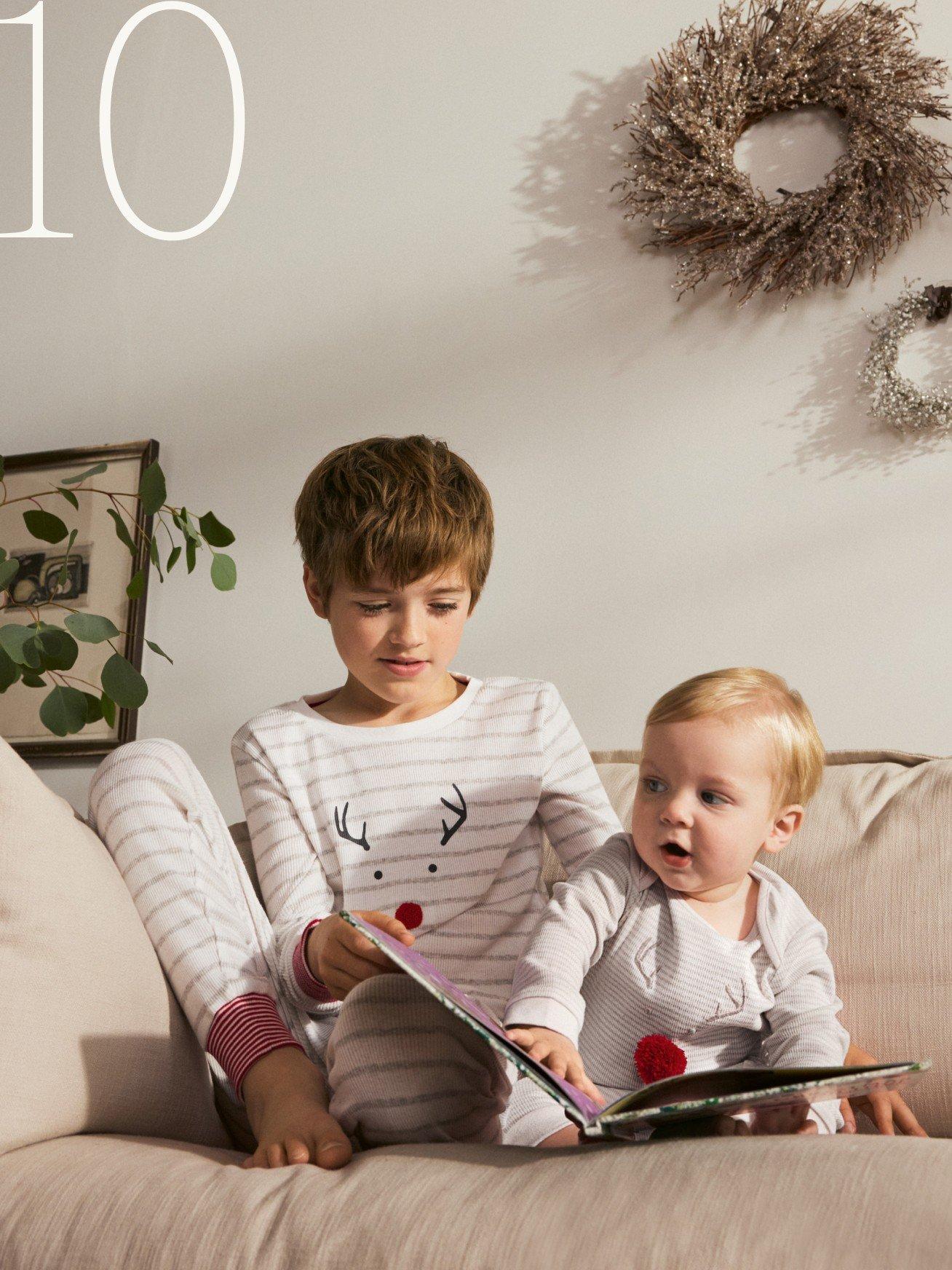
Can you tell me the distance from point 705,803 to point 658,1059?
0.23 m

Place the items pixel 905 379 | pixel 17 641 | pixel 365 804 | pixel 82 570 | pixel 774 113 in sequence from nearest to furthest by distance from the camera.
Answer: pixel 365 804, pixel 17 641, pixel 905 379, pixel 774 113, pixel 82 570

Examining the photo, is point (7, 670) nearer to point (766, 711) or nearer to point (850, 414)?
point (766, 711)

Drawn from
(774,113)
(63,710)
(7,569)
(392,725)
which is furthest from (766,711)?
(774,113)

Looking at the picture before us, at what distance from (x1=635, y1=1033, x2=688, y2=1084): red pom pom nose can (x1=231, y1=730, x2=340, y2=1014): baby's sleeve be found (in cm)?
30

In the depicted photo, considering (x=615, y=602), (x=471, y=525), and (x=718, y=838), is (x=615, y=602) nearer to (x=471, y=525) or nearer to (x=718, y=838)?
(x=471, y=525)

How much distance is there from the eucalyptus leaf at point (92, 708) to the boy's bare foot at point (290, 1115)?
694 millimetres

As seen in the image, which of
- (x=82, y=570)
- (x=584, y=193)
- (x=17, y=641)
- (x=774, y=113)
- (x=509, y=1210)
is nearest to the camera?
(x=509, y=1210)

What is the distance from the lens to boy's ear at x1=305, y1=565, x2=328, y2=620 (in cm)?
129

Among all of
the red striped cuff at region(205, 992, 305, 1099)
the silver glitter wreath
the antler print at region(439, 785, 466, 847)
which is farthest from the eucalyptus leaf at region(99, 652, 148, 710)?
the silver glitter wreath

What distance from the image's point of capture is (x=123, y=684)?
143 cm

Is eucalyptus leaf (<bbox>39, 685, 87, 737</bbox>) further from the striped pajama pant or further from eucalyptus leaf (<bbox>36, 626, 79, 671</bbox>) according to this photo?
the striped pajama pant

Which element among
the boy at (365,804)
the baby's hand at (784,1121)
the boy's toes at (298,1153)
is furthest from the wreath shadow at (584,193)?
the boy's toes at (298,1153)

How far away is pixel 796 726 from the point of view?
1102mm

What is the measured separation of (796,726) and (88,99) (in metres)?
2.08
